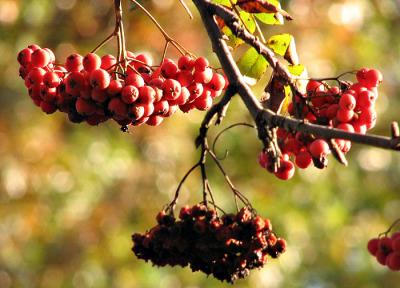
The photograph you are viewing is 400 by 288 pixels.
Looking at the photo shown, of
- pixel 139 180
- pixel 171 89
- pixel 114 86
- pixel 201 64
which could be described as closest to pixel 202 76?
pixel 201 64

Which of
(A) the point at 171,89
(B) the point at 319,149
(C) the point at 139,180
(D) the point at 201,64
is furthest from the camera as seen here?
(C) the point at 139,180

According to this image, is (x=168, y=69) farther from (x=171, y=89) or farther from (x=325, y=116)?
(x=325, y=116)

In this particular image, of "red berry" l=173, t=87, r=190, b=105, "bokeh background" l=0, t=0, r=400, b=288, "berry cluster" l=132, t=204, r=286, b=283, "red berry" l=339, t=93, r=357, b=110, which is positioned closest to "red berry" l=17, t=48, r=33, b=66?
"red berry" l=173, t=87, r=190, b=105

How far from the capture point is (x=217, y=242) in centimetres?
200

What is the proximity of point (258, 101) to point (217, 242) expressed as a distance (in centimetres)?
37

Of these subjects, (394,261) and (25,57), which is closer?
(394,261)

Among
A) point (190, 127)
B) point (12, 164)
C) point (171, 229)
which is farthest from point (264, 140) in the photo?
point (190, 127)

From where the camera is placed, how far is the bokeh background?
774 cm

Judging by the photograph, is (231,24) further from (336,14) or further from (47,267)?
(336,14)

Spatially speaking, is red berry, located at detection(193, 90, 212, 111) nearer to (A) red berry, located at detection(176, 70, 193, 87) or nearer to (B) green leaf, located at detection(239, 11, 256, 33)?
(A) red berry, located at detection(176, 70, 193, 87)

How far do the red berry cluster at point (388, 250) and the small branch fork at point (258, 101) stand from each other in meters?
0.30

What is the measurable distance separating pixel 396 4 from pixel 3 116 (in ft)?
14.2

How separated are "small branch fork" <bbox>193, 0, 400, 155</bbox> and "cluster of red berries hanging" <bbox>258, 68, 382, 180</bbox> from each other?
3.1 inches

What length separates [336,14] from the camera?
9.23 meters
